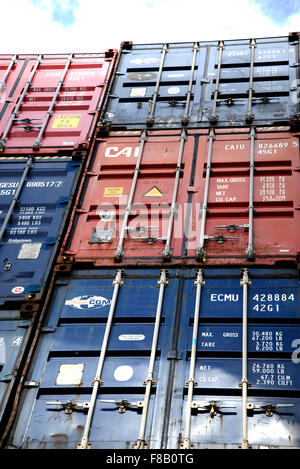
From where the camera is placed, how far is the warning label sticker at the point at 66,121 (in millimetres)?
12078

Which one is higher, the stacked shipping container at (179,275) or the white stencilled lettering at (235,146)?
the white stencilled lettering at (235,146)

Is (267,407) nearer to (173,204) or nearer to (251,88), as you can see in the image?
(173,204)

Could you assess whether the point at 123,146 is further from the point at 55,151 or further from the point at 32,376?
the point at 32,376

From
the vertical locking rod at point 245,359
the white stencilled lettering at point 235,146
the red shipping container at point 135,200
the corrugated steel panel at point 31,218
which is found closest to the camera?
the vertical locking rod at point 245,359

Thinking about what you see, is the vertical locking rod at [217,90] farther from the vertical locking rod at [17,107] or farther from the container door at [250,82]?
the vertical locking rod at [17,107]

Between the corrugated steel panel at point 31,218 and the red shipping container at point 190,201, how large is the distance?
0.31m

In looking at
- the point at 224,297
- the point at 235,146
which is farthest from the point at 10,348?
the point at 235,146

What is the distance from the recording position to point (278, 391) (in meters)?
7.29

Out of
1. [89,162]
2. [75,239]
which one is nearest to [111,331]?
[75,239]

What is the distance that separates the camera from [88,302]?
28.5 feet

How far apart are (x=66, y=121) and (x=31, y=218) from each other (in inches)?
110

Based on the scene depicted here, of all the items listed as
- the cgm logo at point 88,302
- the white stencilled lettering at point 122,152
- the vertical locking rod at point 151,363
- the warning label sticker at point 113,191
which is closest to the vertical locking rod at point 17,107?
the white stencilled lettering at point 122,152

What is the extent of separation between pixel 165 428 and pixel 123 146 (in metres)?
5.66

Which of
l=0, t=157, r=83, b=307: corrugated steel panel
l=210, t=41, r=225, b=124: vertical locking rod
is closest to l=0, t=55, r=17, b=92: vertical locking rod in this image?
l=0, t=157, r=83, b=307: corrugated steel panel
